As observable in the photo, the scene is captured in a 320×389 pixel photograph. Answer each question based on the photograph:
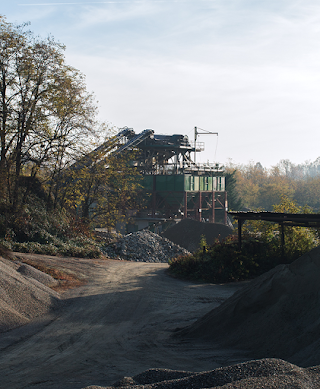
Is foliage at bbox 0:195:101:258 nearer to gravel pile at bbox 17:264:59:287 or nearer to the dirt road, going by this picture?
gravel pile at bbox 17:264:59:287

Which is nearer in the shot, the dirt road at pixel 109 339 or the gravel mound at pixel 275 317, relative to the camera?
the dirt road at pixel 109 339

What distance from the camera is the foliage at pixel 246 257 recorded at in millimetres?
16375

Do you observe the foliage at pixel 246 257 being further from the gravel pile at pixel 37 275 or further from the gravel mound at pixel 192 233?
the gravel mound at pixel 192 233

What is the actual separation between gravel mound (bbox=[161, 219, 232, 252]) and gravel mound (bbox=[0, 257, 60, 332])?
70.8 feet

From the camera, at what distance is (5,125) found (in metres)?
21.5

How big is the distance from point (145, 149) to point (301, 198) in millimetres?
75200

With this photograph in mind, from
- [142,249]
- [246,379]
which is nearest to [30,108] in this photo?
[142,249]

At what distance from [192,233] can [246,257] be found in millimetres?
17485

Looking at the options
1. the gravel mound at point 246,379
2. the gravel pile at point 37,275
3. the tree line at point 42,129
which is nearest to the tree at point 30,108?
the tree line at point 42,129

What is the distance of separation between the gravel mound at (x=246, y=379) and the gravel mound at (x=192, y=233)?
27888 mm

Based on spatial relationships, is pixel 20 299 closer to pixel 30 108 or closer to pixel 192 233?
pixel 30 108

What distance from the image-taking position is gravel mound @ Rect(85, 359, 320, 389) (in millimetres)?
4297

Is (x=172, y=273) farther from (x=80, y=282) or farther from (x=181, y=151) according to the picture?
(x=181, y=151)

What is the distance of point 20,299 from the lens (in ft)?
35.7
